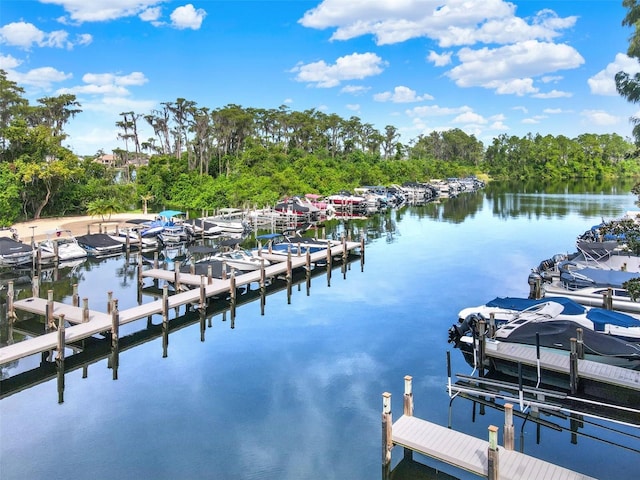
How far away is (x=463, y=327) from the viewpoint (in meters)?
19.5

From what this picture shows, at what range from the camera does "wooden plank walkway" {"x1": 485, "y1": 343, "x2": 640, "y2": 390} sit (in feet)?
48.8

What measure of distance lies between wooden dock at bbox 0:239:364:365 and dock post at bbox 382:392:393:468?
11.5 meters

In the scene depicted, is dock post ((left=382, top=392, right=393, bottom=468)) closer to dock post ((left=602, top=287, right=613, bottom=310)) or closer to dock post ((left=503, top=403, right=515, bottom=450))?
dock post ((left=503, top=403, right=515, bottom=450))

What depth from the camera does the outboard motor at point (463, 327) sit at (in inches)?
736

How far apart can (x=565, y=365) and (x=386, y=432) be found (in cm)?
742

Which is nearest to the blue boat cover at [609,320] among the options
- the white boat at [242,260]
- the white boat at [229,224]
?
the white boat at [242,260]

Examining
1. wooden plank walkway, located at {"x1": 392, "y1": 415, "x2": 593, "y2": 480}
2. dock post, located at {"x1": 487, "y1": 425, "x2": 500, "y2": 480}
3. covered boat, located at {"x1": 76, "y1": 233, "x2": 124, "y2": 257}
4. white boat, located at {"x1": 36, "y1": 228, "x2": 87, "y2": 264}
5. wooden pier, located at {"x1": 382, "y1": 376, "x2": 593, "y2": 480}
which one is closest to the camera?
dock post, located at {"x1": 487, "y1": 425, "x2": 500, "y2": 480}

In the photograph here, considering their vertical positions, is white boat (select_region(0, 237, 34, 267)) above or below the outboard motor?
above

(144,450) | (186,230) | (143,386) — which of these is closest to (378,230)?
(186,230)

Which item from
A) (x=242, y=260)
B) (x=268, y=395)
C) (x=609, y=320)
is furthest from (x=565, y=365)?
(x=242, y=260)

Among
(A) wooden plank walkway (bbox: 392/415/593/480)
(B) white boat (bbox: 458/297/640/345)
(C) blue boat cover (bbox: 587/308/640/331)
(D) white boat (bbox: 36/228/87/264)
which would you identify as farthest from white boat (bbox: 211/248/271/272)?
(A) wooden plank walkway (bbox: 392/415/593/480)

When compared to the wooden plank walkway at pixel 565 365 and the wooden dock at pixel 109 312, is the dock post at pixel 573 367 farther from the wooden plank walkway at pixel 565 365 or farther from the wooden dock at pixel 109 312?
the wooden dock at pixel 109 312

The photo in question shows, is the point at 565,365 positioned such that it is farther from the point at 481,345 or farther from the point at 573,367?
the point at 481,345

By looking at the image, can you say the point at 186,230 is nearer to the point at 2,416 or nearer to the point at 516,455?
the point at 2,416
